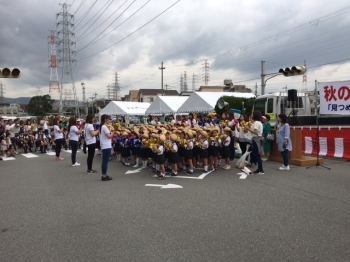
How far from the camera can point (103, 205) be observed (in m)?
6.01

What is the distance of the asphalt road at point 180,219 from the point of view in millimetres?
3875

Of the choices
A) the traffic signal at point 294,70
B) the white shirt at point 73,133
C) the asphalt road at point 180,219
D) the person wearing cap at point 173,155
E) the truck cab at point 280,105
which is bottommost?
the asphalt road at point 180,219

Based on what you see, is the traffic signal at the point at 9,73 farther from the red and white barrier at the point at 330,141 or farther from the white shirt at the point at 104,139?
the red and white barrier at the point at 330,141

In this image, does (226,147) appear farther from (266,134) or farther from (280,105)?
(280,105)

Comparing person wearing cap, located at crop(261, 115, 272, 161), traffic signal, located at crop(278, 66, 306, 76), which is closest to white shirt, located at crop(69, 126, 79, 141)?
person wearing cap, located at crop(261, 115, 272, 161)

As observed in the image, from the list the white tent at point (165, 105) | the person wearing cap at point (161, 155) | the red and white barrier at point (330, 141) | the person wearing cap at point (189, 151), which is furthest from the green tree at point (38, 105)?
the person wearing cap at point (161, 155)

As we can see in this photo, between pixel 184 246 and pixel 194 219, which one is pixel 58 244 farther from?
pixel 194 219

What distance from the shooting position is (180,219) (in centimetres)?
509

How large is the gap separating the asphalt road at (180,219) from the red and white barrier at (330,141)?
3.23 meters

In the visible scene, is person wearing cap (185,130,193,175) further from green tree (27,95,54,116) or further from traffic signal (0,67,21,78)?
green tree (27,95,54,116)

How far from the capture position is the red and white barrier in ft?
36.8

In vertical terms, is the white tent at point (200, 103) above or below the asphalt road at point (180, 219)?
above

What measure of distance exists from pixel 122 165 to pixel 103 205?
5229 mm

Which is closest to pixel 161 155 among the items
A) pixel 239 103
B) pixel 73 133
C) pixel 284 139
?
pixel 284 139
